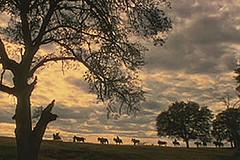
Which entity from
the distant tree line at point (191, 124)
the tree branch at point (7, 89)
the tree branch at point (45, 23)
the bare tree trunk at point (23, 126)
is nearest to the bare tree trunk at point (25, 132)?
the bare tree trunk at point (23, 126)

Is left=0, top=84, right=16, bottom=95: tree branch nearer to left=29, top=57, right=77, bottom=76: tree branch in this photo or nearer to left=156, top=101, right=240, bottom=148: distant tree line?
left=29, top=57, right=77, bottom=76: tree branch

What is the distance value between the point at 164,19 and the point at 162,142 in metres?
132

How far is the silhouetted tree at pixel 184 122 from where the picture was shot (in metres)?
152

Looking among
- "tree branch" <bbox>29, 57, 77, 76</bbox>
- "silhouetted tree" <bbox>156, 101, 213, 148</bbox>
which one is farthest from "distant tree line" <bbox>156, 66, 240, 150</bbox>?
"tree branch" <bbox>29, 57, 77, 76</bbox>

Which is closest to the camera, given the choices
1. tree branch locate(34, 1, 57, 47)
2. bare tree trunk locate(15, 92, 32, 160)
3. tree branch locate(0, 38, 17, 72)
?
bare tree trunk locate(15, 92, 32, 160)

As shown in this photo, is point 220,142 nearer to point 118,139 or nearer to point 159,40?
point 118,139

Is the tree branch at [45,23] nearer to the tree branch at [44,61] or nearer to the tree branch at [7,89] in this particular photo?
the tree branch at [44,61]

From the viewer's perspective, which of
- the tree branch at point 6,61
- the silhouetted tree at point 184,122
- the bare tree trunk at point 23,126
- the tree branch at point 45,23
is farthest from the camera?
the silhouetted tree at point 184,122

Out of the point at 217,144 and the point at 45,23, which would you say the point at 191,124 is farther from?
the point at 45,23

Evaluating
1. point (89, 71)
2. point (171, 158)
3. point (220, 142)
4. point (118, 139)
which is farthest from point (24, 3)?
point (220, 142)

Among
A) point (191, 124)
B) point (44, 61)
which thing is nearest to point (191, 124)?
point (191, 124)

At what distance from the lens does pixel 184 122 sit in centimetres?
15288

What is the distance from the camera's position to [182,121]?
500 feet

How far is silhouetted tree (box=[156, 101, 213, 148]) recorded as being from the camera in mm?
152000
